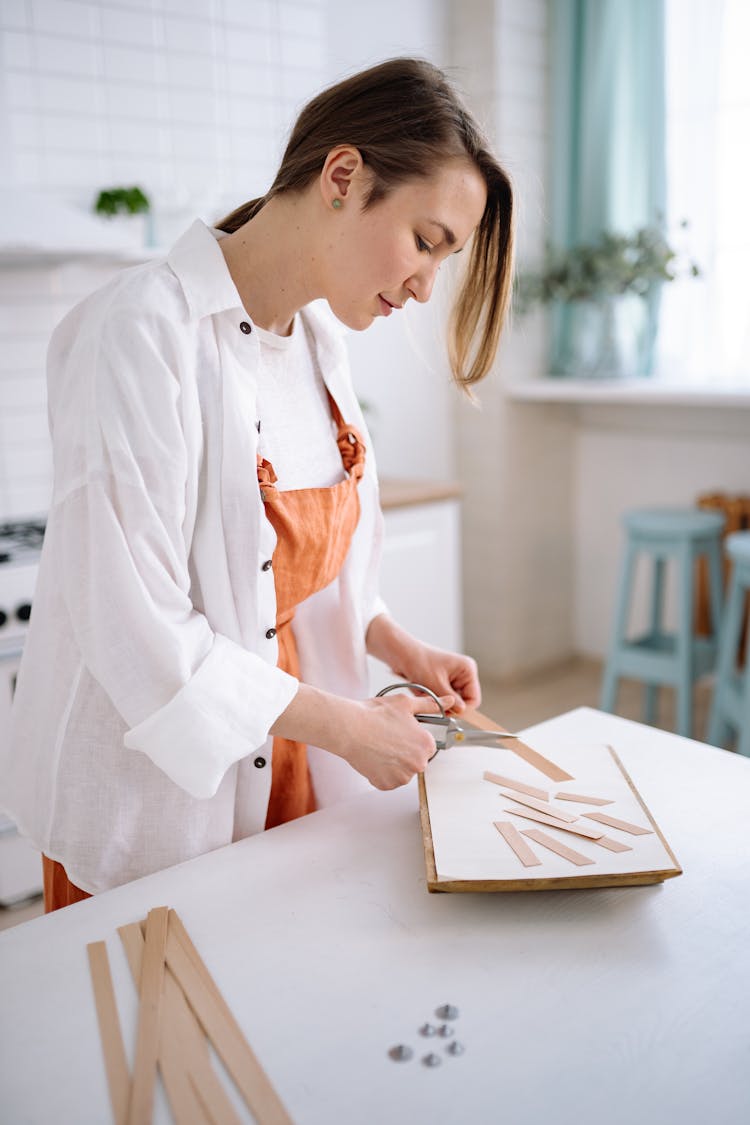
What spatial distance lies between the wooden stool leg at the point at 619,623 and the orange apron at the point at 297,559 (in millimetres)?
2076

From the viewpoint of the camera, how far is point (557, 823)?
3.51 feet

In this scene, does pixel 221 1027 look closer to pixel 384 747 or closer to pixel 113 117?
pixel 384 747

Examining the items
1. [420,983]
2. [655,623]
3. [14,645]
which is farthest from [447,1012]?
[655,623]

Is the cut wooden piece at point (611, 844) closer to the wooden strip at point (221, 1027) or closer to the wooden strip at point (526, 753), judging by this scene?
the wooden strip at point (526, 753)

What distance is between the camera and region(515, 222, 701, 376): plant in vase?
351 centimetres

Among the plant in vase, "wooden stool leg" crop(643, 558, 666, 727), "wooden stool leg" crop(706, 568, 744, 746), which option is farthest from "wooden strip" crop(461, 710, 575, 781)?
the plant in vase

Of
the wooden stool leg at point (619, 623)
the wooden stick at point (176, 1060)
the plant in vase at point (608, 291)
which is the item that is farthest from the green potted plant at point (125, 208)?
the wooden stick at point (176, 1060)

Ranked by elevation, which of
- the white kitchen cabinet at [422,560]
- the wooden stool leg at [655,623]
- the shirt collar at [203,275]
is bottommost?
the wooden stool leg at [655,623]

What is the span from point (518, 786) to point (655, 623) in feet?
8.35

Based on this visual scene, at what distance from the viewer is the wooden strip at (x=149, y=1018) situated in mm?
738

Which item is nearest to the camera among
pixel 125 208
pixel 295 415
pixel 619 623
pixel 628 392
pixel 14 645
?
pixel 295 415

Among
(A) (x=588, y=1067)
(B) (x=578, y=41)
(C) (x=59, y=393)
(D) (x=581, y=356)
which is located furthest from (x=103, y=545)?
(B) (x=578, y=41)

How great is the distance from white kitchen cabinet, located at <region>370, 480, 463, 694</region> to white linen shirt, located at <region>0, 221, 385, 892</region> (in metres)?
1.82

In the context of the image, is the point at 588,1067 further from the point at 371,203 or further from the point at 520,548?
the point at 520,548
